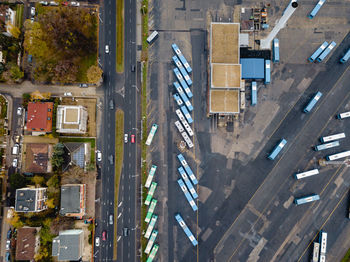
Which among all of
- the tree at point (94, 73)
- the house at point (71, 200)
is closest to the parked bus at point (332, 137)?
the tree at point (94, 73)

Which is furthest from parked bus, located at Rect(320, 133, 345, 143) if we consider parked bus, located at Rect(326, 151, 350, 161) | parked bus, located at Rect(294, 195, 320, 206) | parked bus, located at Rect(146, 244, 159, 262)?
parked bus, located at Rect(146, 244, 159, 262)

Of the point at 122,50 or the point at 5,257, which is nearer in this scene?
the point at 5,257

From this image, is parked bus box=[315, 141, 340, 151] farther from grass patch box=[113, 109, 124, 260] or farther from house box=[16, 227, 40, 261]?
house box=[16, 227, 40, 261]

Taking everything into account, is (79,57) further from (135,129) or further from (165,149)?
(165,149)

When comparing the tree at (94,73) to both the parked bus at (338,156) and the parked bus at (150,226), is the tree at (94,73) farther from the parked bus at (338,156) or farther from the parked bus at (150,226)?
the parked bus at (338,156)

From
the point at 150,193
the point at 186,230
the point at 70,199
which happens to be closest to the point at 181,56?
the point at 150,193

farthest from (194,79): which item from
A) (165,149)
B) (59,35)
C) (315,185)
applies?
(315,185)
